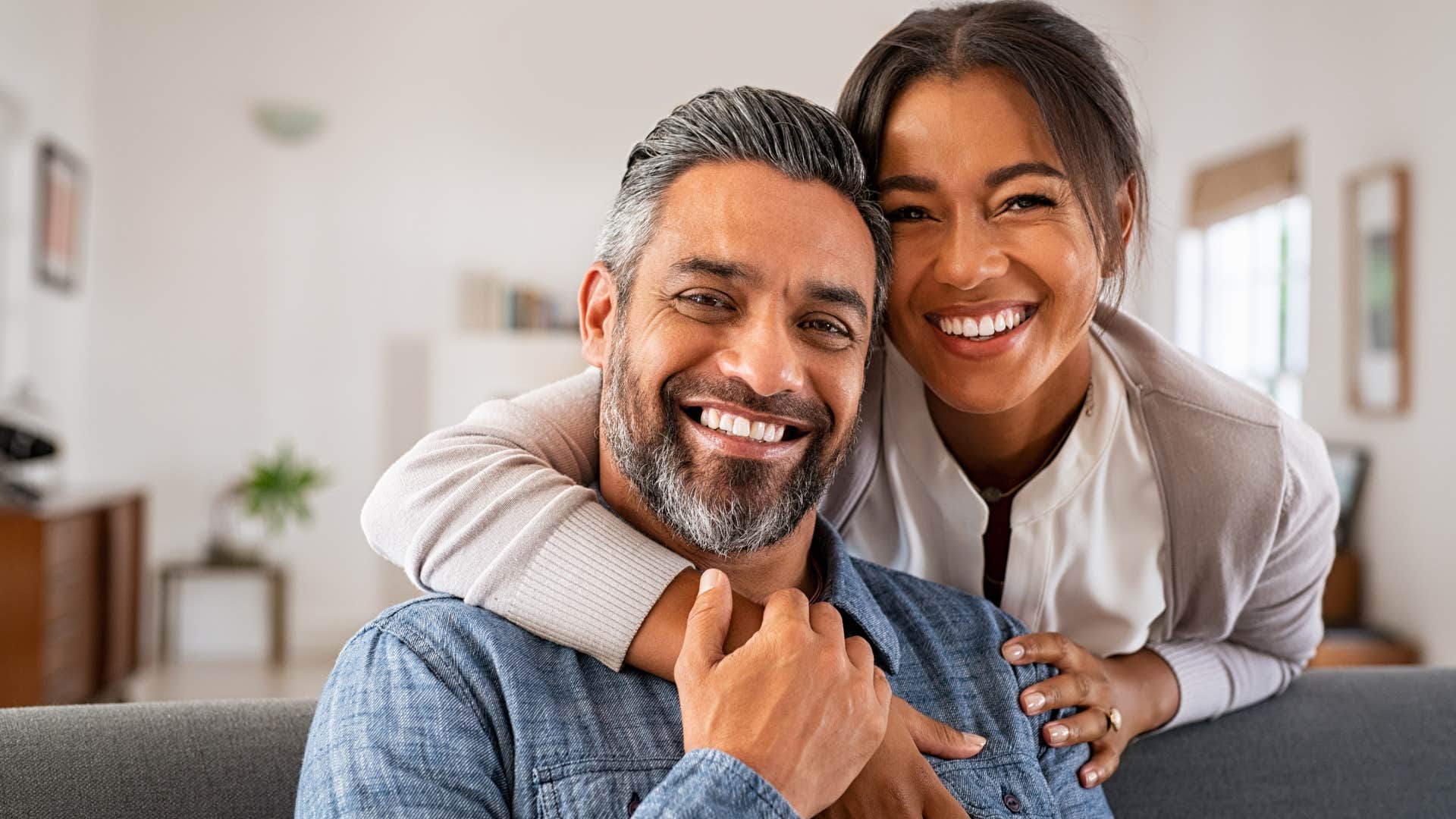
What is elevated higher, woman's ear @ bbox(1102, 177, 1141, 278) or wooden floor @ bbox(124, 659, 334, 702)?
woman's ear @ bbox(1102, 177, 1141, 278)

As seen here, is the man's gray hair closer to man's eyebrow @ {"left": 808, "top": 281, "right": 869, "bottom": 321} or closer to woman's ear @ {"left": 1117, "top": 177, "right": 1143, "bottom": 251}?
man's eyebrow @ {"left": 808, "top": 281, "right": 869, "bottom": 321}

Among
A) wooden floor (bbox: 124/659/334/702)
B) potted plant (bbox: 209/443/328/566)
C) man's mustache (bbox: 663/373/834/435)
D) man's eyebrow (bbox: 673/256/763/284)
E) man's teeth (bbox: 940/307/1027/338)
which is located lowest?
wooden floor (bbox: 124/659/334/702)

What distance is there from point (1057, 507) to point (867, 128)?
1.84 ft

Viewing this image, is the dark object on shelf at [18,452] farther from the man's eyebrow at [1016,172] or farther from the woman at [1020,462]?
the man's eyebrow at [1016,172]

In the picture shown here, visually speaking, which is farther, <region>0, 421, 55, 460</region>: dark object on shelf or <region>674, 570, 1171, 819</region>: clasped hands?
<region>0, 421, 55, 460</region>: dark object on shelf

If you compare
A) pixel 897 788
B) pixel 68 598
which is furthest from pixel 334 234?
pixel 897 788

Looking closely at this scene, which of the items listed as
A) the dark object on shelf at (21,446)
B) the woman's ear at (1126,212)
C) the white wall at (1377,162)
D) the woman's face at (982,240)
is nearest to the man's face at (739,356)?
the woman's face at (982,240)

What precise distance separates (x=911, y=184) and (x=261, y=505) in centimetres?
520

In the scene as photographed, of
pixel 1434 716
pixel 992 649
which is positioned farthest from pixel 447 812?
pixel 1434 716

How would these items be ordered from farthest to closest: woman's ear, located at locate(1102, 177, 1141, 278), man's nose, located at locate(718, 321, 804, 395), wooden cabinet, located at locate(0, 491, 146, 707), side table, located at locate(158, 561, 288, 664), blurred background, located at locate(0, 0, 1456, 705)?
side table, located at locate(158, 561, 288, 664), blurred background, located at locate(0, 0, 1456, 705), wooden cabinet, located at locate(0, 491, 146, 707), woman's ear, located at locate(1102, 177, 1141, 278), man's nose, located at locate(718, 321, 804, 395)

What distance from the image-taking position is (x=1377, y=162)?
14.8 feet

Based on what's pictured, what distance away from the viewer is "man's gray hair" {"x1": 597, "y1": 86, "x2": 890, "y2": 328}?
54.5 inches

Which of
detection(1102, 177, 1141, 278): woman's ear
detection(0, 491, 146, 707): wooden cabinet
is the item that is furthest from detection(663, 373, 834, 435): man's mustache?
detection(0, 491, 146, 707): wooden cabinet

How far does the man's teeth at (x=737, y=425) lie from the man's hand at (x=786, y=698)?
189mm
